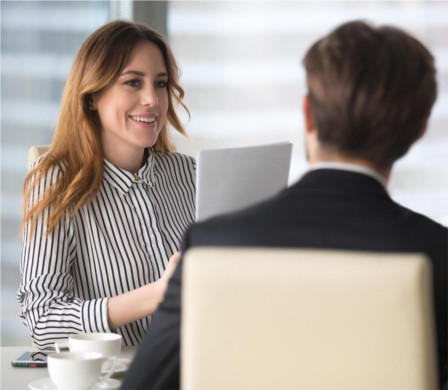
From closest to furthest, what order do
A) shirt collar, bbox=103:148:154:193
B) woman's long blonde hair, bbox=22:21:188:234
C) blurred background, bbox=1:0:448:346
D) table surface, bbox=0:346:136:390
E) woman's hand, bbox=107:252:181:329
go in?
table surface, bbox=0:346:136:390 < woman's hand, bbox=107:252:181:329 < woman's long blonde hair, bbox=22:21:188:234 < shirt collar, bbox=103:148:154:193 < blurred background, bbox=1:0:448:346

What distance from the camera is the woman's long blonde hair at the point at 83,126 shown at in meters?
2.01

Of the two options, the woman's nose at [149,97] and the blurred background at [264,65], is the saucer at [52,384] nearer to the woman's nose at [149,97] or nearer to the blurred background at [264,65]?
the woman's nose at [149,97]

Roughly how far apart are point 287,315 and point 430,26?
312 centimetres

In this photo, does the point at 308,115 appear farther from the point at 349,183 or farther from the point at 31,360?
the point at 31,360

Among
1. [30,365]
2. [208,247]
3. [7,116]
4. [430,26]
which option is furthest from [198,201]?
[430,26]

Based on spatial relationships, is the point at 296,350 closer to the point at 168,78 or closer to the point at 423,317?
the point at 423,317

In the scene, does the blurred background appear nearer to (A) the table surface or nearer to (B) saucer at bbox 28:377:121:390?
(A) the table surface

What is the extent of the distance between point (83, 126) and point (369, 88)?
4.10ft

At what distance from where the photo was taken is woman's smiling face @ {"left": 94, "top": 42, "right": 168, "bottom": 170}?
2.13m

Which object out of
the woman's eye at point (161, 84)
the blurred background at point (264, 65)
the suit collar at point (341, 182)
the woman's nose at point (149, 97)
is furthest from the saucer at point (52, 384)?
the blurred background at point (264, 65)

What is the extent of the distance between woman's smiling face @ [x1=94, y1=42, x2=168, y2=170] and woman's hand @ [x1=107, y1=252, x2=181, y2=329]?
52 cm

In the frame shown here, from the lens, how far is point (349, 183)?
3.49 feet

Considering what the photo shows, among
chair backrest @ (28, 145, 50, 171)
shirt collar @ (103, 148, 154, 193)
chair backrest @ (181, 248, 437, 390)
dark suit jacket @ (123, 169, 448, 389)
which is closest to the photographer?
chair backrest @ (181, 248, 437, 390)

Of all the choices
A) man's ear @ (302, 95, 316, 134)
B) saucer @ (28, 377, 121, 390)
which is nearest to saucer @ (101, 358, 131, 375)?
saucer @ (28, 377, 121, 390)
